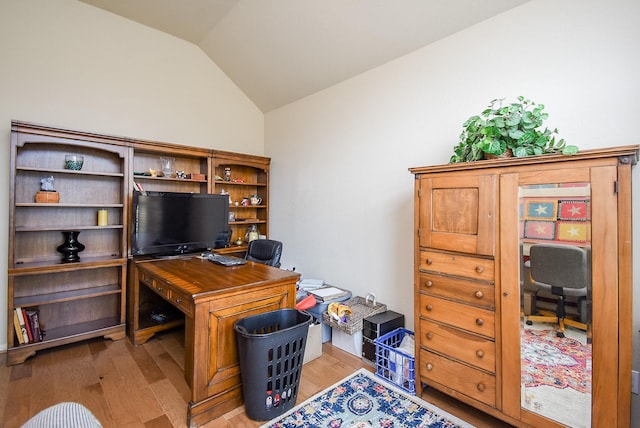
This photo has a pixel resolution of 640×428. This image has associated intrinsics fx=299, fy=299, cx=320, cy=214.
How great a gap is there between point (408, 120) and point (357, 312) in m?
1.76

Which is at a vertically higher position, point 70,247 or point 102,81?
point 102,81

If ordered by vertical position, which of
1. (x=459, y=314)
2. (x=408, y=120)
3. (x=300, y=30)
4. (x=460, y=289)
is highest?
(x=300, y=30)

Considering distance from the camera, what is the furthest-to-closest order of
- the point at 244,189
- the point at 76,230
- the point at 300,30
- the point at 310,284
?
the point at 244,189
the point at 310,284
the point at 300,30
the point at 76,230

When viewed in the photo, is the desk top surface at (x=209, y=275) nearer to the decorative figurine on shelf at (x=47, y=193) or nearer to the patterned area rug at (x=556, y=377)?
the decorative figurine on shelf at (x=47, y=193)

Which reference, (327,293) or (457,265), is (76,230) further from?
(457,265)

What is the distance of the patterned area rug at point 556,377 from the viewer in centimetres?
143

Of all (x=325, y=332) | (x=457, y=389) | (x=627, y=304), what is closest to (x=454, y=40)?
(x=627, y=304)

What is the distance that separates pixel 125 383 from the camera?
214 centimetres

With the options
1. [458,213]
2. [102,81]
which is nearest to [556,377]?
[458,213]

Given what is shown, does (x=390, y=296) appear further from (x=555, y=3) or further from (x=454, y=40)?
(x=555, y=3)

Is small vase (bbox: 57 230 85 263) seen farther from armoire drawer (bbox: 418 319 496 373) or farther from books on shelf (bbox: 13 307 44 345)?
armoire drawer (bbox: 418 319 496 373)

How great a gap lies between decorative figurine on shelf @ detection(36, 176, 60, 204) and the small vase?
299mm

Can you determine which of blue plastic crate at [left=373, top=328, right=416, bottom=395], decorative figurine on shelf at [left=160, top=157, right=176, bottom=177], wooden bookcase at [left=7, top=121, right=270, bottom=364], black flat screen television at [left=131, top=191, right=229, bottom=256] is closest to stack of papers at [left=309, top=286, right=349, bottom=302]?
blue plastic crate at [left=373, top=328, right=416, bottom=395]

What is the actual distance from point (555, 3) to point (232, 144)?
347 cm
